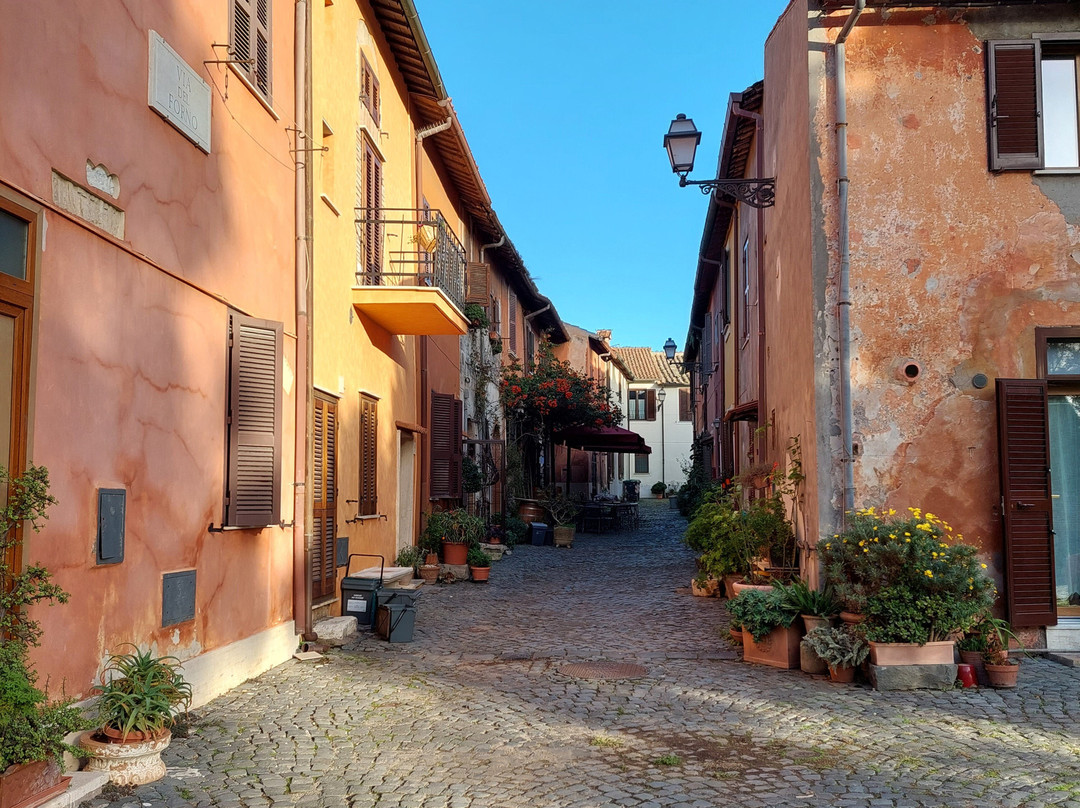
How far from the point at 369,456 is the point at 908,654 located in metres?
6.17

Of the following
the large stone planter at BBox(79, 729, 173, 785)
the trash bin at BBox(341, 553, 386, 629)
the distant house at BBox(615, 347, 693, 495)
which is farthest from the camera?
the distant house at BBox(615, 347, 693, 495)

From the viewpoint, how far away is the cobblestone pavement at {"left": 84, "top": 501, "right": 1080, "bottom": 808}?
14.7ft

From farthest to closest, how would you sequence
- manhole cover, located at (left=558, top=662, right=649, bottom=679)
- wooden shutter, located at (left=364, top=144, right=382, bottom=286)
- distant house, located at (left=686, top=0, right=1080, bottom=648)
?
wooden shutter, located at (left=364, top=144, right=382, bottom=286), distant house, located at (left=686, top=0, right=1080, bottom=648), manhole cover, located at (left=558, top=662, right=649, bottom=679)

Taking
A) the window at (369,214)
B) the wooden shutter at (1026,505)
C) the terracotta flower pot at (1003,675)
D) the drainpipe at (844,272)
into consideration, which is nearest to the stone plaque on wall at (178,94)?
the window at (369,214)

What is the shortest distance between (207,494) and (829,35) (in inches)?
242

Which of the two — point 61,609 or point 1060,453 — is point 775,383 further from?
point 61,609

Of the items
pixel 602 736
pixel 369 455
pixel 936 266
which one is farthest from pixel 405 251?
pixel 602 736

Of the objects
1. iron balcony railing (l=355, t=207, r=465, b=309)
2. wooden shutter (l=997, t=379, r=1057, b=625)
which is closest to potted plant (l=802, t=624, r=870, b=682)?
wooden shutter (l=997, t=379, r=1057, b=625)

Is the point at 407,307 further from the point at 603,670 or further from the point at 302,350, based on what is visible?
the point at 603,670

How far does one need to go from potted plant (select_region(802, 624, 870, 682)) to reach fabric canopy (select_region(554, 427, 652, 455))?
50.0 ft

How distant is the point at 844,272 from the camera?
25.9ft

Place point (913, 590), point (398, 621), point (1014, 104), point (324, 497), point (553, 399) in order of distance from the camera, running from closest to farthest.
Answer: point (913, 590), point (1014, 104), point (398, 621), point (324, 497), point (553, 399)

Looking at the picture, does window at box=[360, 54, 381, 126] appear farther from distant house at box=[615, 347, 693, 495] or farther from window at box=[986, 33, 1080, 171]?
distant house at box=[615, 347, 693, 495]

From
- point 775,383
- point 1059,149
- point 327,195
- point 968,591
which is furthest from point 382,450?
point 1059,149
